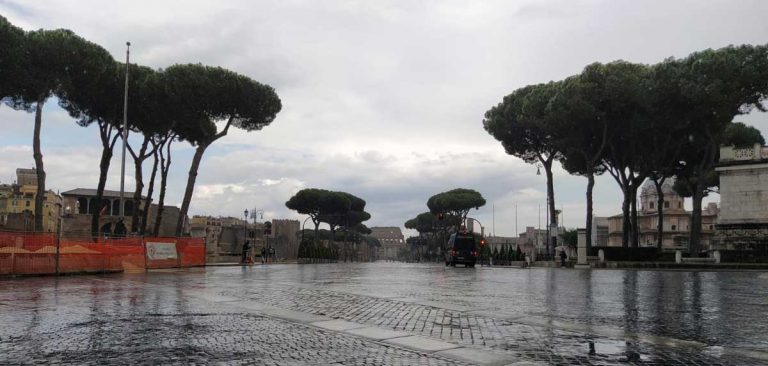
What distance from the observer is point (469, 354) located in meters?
6.20

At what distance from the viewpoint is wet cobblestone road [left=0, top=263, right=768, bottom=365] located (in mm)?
6062

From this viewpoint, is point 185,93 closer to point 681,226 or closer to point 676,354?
point 676,354

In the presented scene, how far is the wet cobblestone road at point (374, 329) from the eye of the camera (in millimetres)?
6062

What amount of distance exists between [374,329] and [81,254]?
59.8 ft

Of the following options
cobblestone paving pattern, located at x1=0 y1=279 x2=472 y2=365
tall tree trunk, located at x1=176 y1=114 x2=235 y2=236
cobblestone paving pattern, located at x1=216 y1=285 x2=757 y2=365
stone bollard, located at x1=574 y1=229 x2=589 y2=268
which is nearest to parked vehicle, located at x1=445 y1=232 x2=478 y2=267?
stone bollard, located at x1=574 y1=229 x2=589 y2=268

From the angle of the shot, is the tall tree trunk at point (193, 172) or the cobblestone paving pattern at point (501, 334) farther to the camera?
the tall tree trunk at point (193, 172)

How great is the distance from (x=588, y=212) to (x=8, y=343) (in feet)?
135

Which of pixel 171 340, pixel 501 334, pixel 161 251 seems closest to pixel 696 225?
pixel 161 251

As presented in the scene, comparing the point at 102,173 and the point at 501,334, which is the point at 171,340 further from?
the point at 102,173

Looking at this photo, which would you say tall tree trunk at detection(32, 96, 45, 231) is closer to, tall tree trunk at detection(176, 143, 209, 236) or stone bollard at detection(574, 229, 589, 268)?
tall tree trunk at detection(176, 143, 209, 236)

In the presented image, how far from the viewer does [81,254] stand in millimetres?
22031

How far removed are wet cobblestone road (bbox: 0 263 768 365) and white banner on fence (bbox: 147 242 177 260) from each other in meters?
14.2

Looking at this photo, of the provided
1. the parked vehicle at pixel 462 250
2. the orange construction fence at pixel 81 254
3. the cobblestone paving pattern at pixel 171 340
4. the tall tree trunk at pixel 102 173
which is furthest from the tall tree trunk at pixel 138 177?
the cobblestone paving pattern at pixel 171 340

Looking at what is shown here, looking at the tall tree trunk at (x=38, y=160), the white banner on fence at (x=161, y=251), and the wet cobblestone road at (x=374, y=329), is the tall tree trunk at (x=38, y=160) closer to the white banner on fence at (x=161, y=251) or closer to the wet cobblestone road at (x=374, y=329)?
the white banner on fence at (x=161, y=251)
